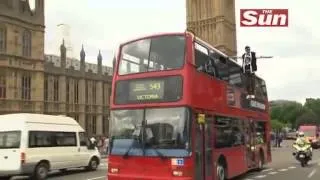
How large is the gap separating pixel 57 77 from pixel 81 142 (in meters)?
31.2

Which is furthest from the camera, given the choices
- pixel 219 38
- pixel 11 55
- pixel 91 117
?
pixel 219 38

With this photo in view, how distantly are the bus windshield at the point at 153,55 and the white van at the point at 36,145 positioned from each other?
769cm

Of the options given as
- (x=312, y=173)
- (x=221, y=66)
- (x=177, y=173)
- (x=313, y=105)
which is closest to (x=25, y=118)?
(x=221, y=66)

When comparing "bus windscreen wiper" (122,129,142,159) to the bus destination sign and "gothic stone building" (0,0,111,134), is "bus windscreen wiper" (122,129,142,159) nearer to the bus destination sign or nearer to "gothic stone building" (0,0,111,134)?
the bus destination sign

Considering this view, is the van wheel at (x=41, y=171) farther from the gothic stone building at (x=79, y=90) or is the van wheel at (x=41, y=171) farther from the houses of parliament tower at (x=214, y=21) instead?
the houses of parliament tower at (x=214, y=21)

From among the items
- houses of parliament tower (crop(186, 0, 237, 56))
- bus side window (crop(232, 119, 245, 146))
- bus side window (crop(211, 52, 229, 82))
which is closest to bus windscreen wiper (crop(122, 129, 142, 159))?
bus side window (crop(211, 52, 229, 82))

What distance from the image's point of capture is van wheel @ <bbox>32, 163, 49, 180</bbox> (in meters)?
21.4

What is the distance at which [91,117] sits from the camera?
200 feet

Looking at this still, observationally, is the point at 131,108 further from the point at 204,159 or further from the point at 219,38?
the point at 219,38

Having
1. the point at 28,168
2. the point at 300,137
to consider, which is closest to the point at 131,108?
the point at 28,168

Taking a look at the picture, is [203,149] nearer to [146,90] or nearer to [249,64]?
[146,90]

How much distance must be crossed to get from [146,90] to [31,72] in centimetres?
3644

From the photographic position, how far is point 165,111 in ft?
44.9

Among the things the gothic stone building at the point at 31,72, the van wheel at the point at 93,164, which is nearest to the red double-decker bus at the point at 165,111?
the van wheel at the point at 93,164
